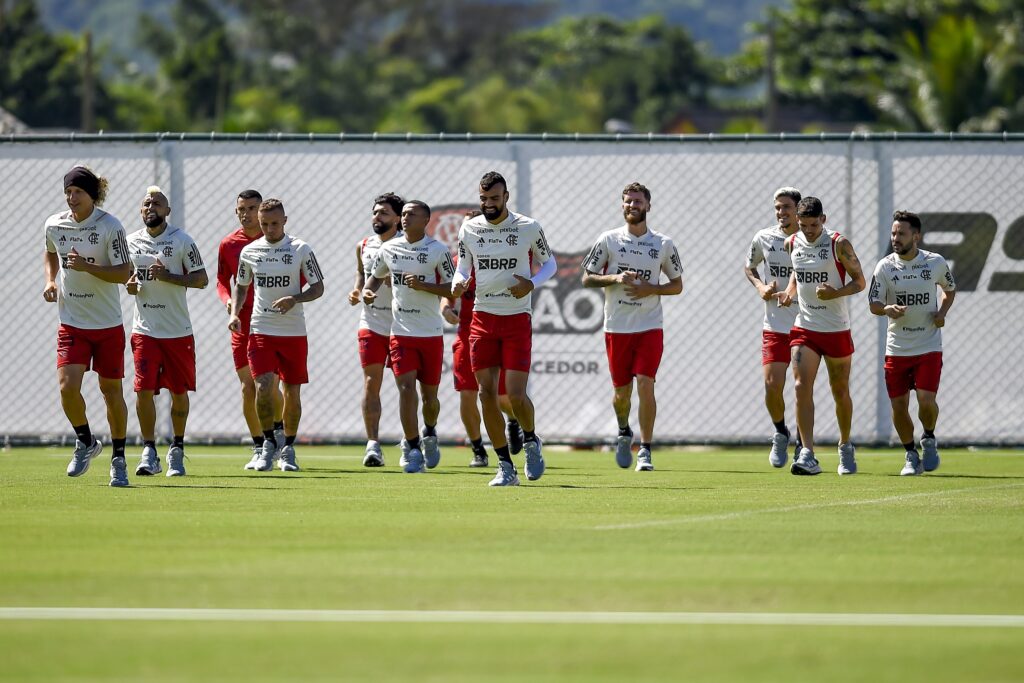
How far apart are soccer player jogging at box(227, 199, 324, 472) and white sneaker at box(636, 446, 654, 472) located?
8.95 feet

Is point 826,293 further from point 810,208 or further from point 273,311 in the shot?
point 273,311

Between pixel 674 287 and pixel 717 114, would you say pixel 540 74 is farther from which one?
pixel 674 287

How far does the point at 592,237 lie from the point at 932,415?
3952 mm

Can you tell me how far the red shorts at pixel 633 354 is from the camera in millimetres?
14102

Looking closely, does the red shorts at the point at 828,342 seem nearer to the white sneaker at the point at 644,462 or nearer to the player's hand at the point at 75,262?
the white sneaker at the point at 644,462

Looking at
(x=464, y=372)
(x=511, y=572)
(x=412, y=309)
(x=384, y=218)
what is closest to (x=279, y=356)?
(x=412, y=309)

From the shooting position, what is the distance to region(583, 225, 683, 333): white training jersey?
14070 millimetres

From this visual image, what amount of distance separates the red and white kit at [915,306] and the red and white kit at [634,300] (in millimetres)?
1615

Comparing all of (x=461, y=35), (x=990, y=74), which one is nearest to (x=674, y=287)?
(x=990, y=74)

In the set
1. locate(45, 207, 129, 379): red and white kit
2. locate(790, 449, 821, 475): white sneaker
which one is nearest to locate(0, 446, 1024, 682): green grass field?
locate(790, 449, 821, 475): white sneaker

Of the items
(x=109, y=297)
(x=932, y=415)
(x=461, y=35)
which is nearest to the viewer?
(x=109, y=297)

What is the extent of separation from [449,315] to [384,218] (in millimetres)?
1088

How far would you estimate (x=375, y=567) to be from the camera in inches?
305

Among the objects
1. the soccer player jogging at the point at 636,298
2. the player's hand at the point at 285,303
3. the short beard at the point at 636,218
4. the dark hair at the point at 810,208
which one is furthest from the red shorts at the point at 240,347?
the dark hair at the point at 810,208
